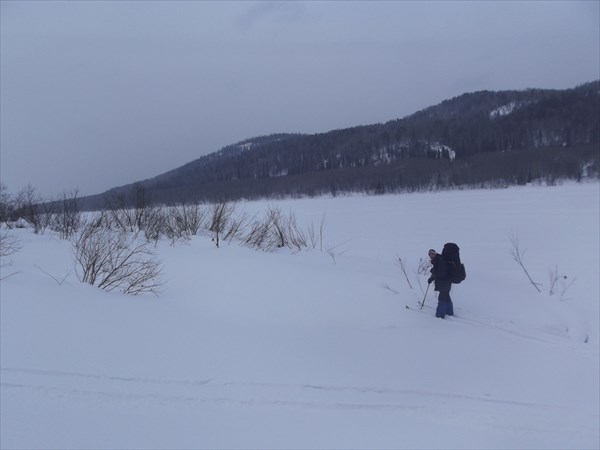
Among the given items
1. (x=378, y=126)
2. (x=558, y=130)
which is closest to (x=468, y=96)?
(x=378, y=126)

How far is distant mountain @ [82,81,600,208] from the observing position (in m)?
58.2

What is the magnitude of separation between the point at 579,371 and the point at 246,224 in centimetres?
1184

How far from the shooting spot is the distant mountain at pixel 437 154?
58156 mm

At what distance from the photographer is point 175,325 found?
570 centimetres

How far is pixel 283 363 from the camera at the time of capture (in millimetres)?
4891

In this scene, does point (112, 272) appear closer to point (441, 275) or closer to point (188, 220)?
point (441, 275)

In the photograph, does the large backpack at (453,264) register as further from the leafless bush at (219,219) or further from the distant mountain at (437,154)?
the distant mountain at (437,154)

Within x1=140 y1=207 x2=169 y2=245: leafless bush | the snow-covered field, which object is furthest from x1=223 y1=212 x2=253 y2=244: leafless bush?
the snow-covered field

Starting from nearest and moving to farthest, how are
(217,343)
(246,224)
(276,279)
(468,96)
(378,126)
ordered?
(217,343) → (276,279) → (246,224) → (378,126) → (468,96)

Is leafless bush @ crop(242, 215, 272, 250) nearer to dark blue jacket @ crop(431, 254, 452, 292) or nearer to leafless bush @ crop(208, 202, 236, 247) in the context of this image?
leafless bush @ crop(208, 202, 236, 247)

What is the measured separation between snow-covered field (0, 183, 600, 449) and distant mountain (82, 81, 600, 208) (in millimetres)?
12169

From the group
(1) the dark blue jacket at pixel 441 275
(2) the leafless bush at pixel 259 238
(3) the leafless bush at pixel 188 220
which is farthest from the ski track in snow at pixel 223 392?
(3) the leafless bush at pixel 188 220

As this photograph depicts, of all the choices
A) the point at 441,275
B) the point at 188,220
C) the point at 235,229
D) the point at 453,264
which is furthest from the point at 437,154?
the point at 441,275

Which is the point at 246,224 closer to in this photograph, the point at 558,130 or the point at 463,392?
the point at 463,392
